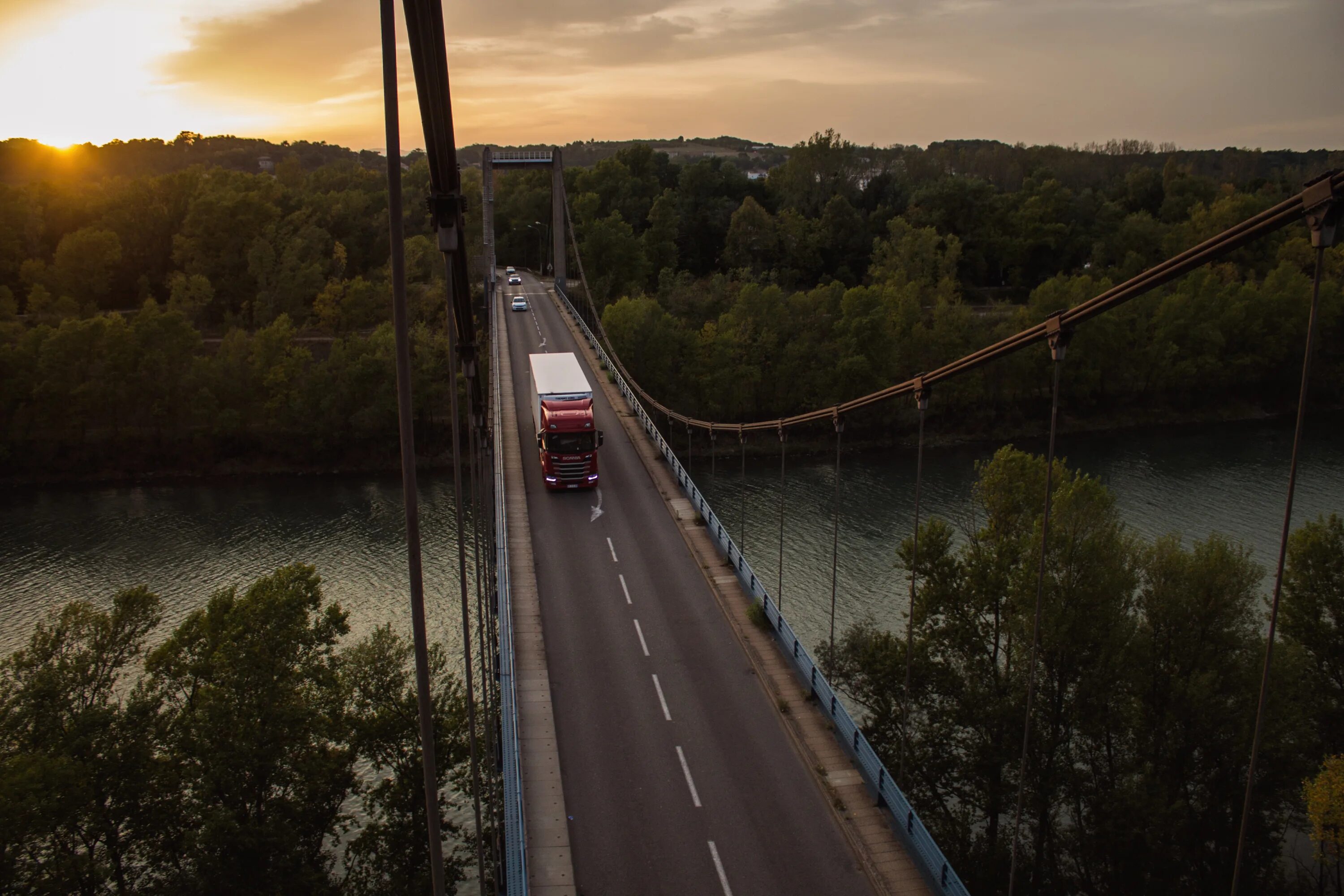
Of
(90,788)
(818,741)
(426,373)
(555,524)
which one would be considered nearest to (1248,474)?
(555,524)

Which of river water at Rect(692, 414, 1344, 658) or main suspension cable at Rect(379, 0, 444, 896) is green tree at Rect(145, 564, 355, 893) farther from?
main suspension cable at Rect(379, 0, 444, 896)

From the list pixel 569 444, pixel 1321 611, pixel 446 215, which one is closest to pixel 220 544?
pixel 569 444

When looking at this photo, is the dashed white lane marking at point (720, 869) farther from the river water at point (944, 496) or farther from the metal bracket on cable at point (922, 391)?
the river water at point (944, 496)

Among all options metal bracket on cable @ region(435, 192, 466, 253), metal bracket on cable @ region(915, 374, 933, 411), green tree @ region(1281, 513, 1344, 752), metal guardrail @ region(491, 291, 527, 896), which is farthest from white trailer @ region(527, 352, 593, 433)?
metal bracket on cable @ region(435, 192, 466, 253)

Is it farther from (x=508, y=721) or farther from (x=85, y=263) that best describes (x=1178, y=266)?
(x=85, y=263)

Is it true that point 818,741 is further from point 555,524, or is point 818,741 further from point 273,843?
point 555,524

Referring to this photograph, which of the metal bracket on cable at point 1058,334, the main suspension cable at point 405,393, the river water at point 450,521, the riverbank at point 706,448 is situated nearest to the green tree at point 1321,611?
the river water at point 450,521
